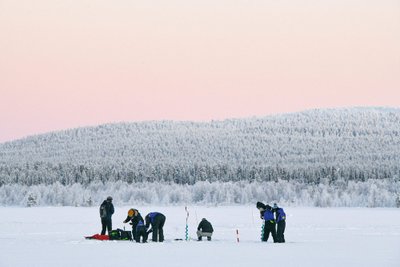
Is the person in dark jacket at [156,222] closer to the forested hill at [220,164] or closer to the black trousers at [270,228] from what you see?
the black trousers at [270,228]

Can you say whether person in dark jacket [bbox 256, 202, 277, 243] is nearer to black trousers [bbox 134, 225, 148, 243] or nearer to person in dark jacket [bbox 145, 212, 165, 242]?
person in dark jacket [bbox 145, 212, 165, 242]

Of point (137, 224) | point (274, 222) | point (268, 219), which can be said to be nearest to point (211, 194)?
point (274, 222)

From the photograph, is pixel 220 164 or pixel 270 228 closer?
pixel 270 228

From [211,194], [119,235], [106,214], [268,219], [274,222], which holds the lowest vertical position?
[119,235]

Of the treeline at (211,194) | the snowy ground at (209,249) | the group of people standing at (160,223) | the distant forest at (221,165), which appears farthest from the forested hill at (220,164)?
the group of people standing at (160,223)

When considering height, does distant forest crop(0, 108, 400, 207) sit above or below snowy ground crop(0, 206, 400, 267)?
above

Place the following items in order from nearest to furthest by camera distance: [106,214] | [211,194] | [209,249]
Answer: [209,249] < [106,214] < [211,194]

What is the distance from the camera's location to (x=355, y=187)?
105 meters

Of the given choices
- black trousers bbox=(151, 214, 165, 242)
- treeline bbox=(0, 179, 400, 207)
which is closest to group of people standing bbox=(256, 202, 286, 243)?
black trousers bbox=(151, 214, 165, 242)

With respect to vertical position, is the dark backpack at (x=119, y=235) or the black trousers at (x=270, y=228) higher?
the black trousers at (x=270, y=228)

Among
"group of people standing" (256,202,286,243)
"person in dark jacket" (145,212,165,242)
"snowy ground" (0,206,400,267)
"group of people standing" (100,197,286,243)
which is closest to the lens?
"snowy ground" (0,206,400,267)

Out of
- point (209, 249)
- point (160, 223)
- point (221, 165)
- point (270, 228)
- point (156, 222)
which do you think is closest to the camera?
point (209, 249)

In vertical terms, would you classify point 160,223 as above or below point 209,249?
above

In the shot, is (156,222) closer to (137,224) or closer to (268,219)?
(137,224)
